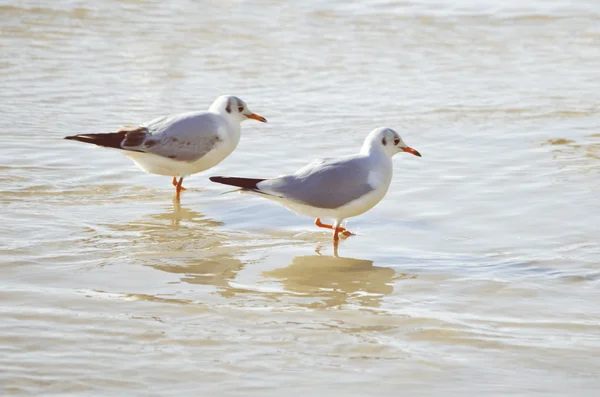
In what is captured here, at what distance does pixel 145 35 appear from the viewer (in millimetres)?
13922

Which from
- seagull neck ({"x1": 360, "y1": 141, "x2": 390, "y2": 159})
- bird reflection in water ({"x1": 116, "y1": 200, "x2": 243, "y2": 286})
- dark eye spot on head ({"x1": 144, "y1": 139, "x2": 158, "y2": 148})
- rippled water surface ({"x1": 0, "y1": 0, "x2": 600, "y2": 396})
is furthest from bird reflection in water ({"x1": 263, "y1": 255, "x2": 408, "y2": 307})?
dark eye spot on head ({"x1": 144, "y1": 139, "x2": 158, "y2": 148})

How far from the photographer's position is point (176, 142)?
7672mm

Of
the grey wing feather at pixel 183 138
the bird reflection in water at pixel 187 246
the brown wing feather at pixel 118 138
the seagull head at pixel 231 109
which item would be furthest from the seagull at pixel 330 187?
the seagull head at pixel 231 109

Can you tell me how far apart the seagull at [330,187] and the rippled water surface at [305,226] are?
0.23 metres

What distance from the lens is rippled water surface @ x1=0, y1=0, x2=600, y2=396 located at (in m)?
4.40

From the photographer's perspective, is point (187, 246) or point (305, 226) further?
point (305, 226)

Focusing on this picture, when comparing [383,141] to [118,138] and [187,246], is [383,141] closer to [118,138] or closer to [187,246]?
[187,246]

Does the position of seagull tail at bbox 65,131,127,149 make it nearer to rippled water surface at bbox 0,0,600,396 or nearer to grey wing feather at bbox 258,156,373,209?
rippled water surface at bbox 0,0,600,396

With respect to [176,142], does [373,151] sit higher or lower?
higher

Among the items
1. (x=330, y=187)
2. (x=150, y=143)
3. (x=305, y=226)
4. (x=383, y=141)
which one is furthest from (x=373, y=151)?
(x=150, y=143)

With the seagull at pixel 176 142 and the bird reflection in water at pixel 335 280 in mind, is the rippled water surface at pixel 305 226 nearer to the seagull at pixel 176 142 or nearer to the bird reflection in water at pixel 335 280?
the bird reflection in water at pixel 335 280

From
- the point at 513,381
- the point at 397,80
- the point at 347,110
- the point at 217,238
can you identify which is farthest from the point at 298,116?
the point at 513,381

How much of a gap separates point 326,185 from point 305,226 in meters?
0.60

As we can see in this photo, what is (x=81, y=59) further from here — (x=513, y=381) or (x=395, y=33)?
(x=513, y=381)
